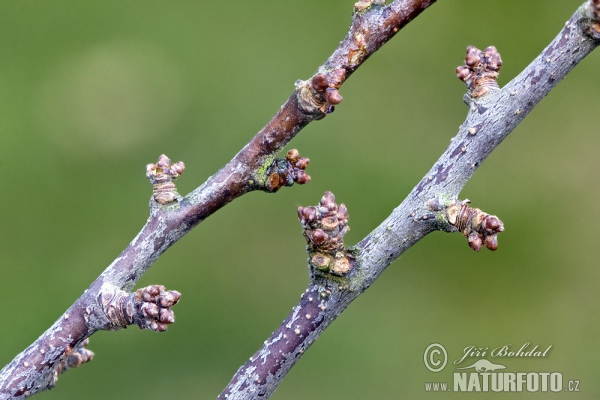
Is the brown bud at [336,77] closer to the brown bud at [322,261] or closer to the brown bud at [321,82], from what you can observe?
the brown bud at [321,82]

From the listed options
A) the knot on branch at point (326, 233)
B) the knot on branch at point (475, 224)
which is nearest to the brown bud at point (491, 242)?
the knot on branch at point (475, 224)

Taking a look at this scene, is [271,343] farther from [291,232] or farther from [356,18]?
[291,232]

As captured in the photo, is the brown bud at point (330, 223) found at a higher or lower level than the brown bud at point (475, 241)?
lower

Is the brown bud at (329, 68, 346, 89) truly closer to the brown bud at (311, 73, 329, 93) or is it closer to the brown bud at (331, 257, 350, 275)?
the brown bud at (311, 73, 329, 93)

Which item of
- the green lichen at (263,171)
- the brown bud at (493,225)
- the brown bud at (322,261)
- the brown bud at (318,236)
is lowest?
the brown bud at (322,261)

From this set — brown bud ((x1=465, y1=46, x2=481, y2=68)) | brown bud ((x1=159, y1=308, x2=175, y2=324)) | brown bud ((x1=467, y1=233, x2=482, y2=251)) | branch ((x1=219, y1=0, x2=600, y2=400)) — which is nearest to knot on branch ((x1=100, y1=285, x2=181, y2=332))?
brown bud ((x1=159, y1=308, x2=175, y2=324))

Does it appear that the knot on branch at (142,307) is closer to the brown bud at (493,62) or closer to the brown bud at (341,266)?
the brown bud at (341,266)

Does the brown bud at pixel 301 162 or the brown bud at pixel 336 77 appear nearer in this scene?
the brown bud at pixel 336 77

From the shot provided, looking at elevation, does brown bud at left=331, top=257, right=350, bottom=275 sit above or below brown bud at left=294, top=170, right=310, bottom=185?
below
